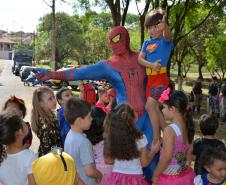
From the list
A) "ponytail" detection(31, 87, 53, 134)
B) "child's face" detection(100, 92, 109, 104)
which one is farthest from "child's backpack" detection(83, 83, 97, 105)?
"ponytail" detection(31, 87, 53, 134)

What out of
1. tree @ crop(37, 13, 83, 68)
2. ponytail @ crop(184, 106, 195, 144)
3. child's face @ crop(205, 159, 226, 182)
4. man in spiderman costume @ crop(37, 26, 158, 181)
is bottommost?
child's face @ crop(205, 159, 226, 182)

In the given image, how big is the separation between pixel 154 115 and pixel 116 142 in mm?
805

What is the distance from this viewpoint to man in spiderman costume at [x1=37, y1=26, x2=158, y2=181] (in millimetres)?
4438

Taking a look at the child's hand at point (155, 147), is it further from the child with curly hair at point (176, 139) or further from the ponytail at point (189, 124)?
the ponytail at point (189, 124)

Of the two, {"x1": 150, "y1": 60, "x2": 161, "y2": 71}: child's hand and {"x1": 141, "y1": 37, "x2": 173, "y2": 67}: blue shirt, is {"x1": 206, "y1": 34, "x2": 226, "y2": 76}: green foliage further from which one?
{"x1": 150, "y1": 60, "x2": 161, "y2": 71}: child's hand

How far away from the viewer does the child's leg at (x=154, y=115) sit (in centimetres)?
423

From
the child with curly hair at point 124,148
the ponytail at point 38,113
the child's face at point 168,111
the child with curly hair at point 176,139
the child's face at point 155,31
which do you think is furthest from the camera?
the ponytail at point 38,113

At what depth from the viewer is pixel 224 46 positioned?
3186 cm

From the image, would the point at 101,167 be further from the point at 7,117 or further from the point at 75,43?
the point at 75,43

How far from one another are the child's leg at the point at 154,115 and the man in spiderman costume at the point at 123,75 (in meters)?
0.14

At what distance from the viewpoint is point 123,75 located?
448 centimetres

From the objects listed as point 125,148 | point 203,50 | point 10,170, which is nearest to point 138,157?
point 125,148

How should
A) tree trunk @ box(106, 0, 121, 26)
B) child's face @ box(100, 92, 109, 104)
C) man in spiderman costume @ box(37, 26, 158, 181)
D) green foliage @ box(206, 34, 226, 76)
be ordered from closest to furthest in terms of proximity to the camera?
1. man in spiderman costume @ box(37, 26, 158, 181)
2. child's face @ box(100, 92, 109, 104)
3. tree trunk @ box(106, 0, 121, 26)
4. green foliage @ box(206, 34, 226, 76)

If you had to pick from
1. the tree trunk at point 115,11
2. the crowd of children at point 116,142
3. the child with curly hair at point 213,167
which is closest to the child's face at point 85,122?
the crowd of children at point 116,142
